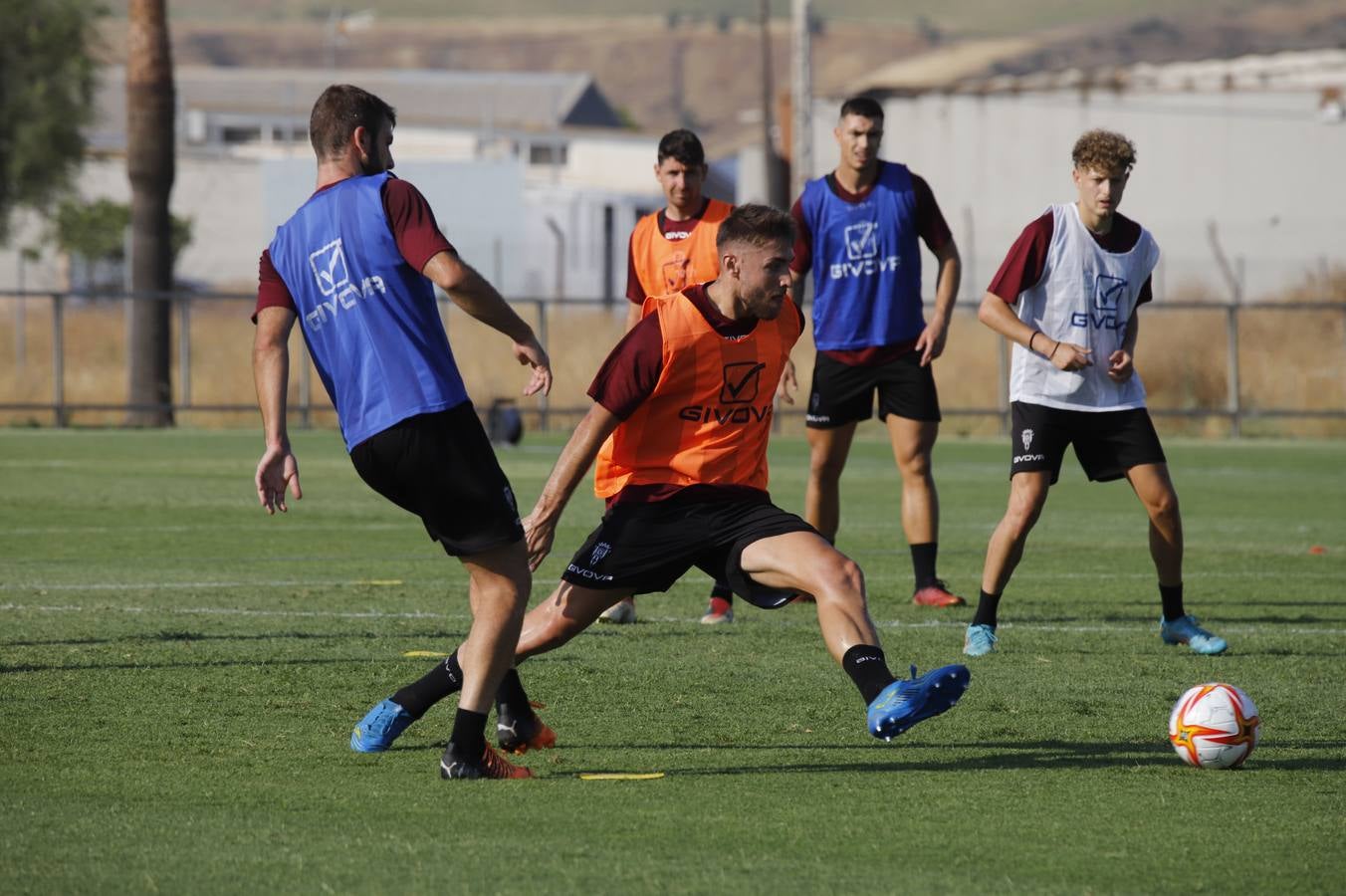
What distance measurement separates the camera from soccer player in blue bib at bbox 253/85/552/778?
18.7ft

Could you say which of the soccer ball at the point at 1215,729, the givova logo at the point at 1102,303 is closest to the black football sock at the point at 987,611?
the givova logo at the point at 1102,303

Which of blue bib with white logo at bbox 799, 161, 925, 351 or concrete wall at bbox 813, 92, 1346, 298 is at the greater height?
concrete wall at bbox 813, 92, 1346, 298

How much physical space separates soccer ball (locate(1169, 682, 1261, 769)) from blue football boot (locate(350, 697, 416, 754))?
2.37 metres

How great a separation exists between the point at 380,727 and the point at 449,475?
910 millimetres

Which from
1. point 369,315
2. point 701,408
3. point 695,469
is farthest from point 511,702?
point 369,315

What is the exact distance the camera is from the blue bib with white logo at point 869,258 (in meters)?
10.3

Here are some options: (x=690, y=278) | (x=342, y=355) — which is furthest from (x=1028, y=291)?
(x=342, y=355)

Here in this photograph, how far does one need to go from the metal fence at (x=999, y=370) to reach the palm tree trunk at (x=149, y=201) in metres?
0.35

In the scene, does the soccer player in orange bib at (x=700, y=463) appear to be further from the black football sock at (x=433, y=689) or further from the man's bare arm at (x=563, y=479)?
the black football sock at (x=433, y=689)

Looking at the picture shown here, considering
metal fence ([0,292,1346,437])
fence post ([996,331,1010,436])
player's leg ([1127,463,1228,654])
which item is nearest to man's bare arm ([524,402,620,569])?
player's leg ([1127,463,1228,654])

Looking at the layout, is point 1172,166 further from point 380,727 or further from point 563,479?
point 380,727

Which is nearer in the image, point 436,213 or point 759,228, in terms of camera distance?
point 759,228

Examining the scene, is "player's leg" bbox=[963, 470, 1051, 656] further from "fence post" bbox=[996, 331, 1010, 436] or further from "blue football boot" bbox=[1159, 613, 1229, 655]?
"fence post" bbox=[996, 331, 1010, 436]

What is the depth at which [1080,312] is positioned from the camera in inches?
339
